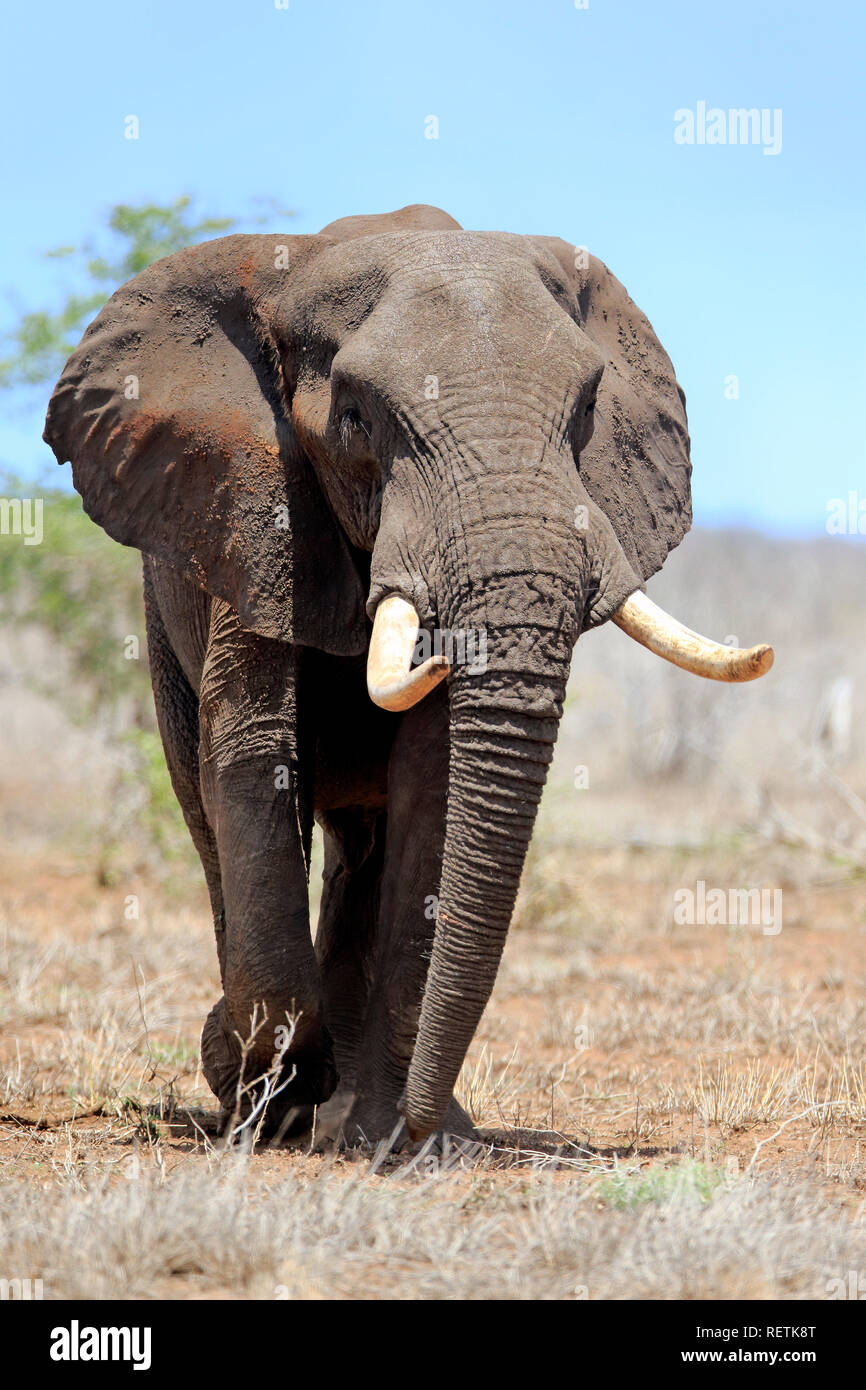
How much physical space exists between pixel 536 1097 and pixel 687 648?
2.87 metres

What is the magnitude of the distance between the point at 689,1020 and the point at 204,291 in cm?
461

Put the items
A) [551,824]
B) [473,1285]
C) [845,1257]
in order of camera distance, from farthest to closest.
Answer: [551,824]
[845,1257]
[473,1285]

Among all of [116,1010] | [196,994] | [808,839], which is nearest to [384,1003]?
[116,1010]

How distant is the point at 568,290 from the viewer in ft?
18.7

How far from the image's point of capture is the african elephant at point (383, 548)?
466 cm

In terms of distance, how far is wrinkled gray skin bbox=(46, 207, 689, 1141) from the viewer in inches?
184

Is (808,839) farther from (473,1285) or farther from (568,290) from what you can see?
(473,1285)

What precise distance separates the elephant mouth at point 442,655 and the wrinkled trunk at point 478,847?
203 mm

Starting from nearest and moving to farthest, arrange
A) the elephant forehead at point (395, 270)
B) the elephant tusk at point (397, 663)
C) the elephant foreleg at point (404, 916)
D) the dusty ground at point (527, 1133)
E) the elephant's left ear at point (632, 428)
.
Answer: the dusty ground at point (527, 1133) < the elephant tusk at point (397, 663) < the elephant forehead at point (395, 270) < the elephant foreleg at point (404, 916) < the elephant's left ear at point (632, 428)

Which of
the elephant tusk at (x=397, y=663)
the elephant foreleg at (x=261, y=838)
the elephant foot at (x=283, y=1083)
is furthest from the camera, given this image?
the elephant foot at (x=283, y=1083)

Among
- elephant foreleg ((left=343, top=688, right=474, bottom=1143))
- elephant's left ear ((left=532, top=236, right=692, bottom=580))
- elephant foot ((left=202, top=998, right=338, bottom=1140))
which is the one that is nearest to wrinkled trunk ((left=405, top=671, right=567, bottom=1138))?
elephant foreleg ((left=343, top=688, right=474, bottom=1143))

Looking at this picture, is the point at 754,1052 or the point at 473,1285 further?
the point at 754,1052

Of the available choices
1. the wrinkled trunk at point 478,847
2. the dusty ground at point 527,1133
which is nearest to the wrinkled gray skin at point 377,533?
the wrinkled trunk at point 478,847

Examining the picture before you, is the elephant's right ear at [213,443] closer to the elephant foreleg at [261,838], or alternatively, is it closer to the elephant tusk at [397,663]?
the elephant foreleg at [261,838]
